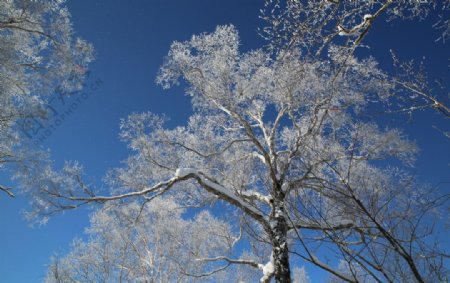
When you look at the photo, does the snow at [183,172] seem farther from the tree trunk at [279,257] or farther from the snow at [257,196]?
the tree trunk at [279,257]

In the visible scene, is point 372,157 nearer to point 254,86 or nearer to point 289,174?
point 254,86

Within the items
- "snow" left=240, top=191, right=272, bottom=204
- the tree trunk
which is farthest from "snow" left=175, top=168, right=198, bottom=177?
the tree trunk

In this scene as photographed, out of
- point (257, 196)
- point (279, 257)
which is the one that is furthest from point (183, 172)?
point (279, 257)

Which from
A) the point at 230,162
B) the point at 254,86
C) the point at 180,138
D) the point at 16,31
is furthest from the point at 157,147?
the point at 16,31

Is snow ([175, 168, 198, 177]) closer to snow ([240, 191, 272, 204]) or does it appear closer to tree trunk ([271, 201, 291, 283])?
snow ([240, 191, 272, 204])

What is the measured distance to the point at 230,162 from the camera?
352 inches

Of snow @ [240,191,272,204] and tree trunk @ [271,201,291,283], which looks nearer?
tree trunk @ [271,201,291,283]

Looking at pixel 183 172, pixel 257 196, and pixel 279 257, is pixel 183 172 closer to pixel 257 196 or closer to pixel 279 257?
pixel 257 196

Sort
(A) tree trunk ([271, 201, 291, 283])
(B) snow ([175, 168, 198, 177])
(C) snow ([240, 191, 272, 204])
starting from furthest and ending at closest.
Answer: (C) snow ([240, 191, 272, 204]) < (B) snow ([175, 168, 198, 177]) < (A) tree trunk ([271, 201, 291, 283])

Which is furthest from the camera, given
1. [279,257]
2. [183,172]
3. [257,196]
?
[257,196]

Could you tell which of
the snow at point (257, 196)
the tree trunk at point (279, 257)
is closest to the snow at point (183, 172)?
the snow at point (257, 196)

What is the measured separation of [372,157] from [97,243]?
10.8m

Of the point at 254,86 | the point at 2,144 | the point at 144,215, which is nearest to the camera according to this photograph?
Result: the point at 2,144

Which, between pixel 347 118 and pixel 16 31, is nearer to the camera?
pixel 16 31
